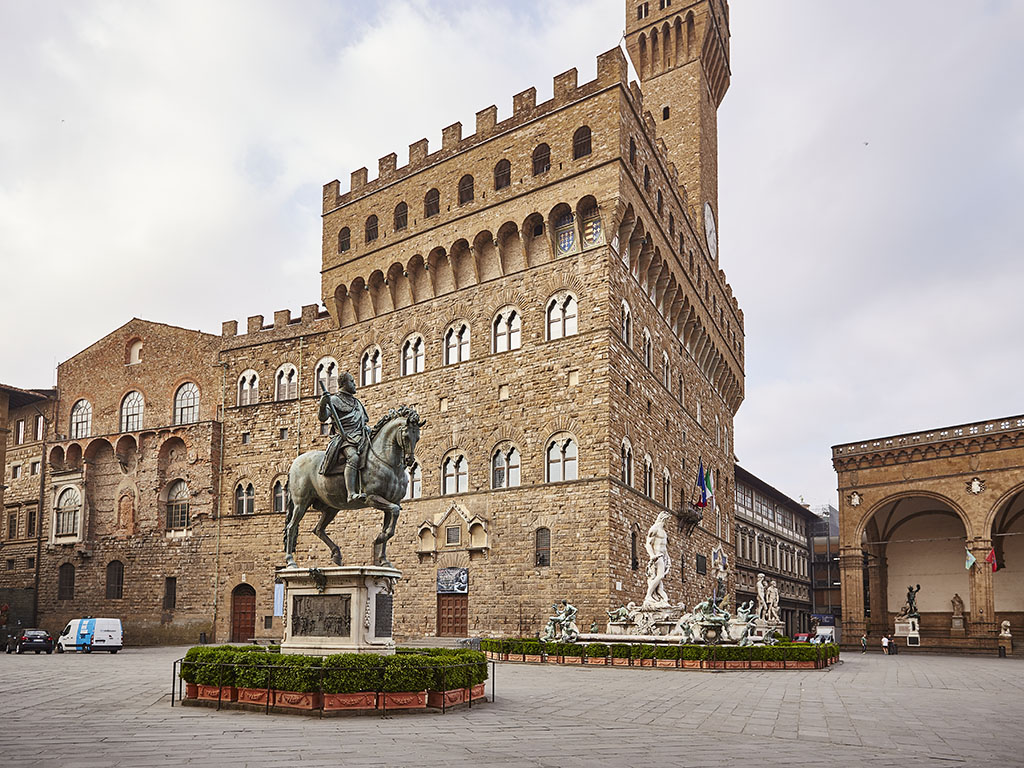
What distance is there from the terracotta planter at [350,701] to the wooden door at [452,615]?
66.6 ft

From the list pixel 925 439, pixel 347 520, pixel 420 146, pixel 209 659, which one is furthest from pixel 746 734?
pixel 925 439

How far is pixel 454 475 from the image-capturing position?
34781mm

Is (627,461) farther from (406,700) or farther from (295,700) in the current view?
(295,700)

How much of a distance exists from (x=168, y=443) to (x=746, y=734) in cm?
3707

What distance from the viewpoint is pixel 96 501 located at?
45219 millimetres

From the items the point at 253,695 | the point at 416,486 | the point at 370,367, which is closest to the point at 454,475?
the point at 416,486

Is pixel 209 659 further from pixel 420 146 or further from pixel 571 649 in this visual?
pixel 420 146

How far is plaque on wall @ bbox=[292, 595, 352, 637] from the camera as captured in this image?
14477 mm

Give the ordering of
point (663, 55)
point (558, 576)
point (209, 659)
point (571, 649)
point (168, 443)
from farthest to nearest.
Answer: point (663, 55)
point (168, 443)
point (558, 576)
point (571, 649)
point (209, 659)

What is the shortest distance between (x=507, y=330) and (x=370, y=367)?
24.3 ft

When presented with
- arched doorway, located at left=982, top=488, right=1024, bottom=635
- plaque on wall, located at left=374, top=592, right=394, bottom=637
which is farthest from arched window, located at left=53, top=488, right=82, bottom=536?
arched doorway, located at left=982, top=488, right=1024, bottom=635

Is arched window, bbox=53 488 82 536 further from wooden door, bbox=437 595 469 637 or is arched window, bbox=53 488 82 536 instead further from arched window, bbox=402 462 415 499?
wooden door, bbox=437 595 469 637

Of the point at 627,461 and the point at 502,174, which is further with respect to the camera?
the point at 502,174

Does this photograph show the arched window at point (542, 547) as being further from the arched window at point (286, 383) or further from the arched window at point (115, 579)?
the arched window at point (115, 579)
